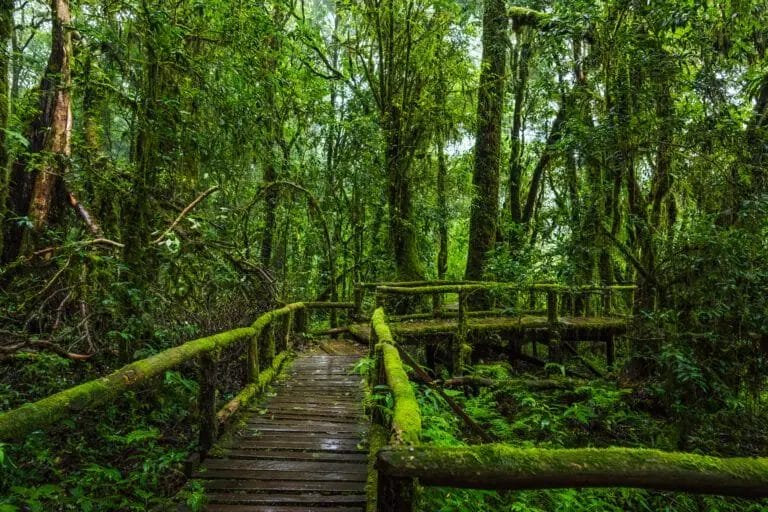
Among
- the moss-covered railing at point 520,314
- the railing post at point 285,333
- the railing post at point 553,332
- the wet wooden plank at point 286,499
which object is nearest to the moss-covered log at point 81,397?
the wet wooden plank at point 286,499

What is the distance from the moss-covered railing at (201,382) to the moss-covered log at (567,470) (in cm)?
206

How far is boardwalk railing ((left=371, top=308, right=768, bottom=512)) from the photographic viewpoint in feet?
6.45

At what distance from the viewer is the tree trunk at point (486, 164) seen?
14992mm

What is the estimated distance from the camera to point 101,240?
6367 mm

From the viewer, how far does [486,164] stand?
15.2 meters

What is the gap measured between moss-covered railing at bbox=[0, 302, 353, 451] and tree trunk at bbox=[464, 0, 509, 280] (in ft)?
23.0

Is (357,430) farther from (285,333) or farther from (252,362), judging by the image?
(285,333)

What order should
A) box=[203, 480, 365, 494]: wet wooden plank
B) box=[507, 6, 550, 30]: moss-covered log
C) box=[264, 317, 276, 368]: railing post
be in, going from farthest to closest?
box=[507, 6, 550, 30]: moss-covered log < box=[264, 317, 276, 368]: railing post < box=[203, 480, 365, 494]: wet wooden plank

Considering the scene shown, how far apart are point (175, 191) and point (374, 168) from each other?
26.2ft

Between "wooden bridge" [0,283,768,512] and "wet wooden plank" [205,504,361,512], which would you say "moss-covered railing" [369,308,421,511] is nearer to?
"wooden bridge" [0,283,768,512]

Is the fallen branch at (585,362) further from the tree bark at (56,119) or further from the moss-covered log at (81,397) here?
the tree bark at (56,119)

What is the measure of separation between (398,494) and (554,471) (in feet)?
2.23

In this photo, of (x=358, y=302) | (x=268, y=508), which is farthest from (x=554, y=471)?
(x=358, y=302)

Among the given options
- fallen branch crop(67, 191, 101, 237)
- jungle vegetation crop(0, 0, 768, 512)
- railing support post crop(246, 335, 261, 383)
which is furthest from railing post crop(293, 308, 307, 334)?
fallen branch crop(67, 191, 101, 237)
